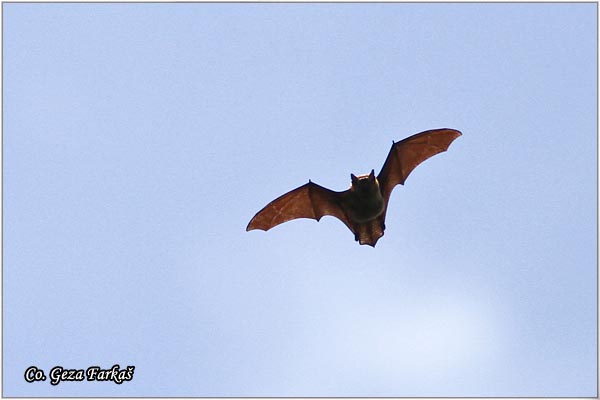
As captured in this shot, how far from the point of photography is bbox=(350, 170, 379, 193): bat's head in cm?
1966

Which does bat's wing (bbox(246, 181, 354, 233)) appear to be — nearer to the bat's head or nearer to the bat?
the bat

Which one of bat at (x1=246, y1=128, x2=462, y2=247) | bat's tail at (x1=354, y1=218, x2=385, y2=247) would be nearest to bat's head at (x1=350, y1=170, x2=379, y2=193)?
bat at (x1=246, y1=128, x2=462, y2=247)

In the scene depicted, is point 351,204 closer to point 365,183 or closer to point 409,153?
point 365,183

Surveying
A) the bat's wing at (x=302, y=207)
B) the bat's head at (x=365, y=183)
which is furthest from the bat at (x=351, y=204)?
the bat's head at (x=365, y=183)

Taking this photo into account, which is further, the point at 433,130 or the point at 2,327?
the point at 433,130

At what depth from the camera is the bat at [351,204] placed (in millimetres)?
21078

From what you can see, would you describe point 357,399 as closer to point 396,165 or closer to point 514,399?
point 514,399

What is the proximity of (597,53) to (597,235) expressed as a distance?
195 inches

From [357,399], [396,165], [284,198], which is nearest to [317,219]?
[284,198]

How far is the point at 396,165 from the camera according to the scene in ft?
70.6

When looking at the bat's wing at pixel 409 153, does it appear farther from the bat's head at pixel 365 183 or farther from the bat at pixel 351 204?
the bat's head at pixel 365 183

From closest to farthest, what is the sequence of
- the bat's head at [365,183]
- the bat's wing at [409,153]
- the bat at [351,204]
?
1. the bat's head at [365,183]
2. the bat at [351,204]
3. the bat's wing at [409,153]

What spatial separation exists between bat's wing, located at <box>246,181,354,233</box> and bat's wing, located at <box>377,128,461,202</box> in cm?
142

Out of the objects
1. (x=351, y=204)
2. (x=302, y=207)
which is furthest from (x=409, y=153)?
(x=302, y=207)
